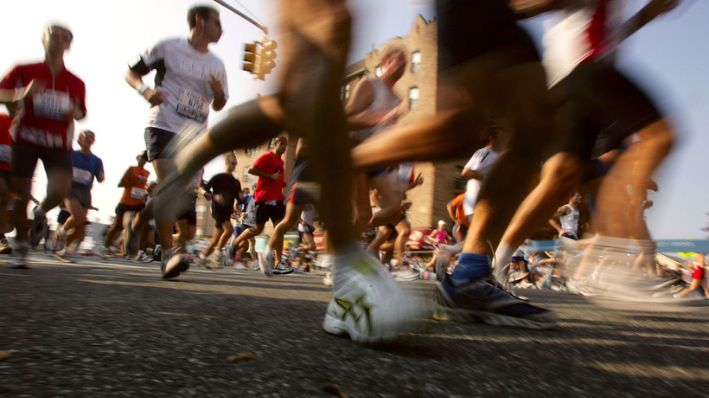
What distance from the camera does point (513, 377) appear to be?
1314 millimetres

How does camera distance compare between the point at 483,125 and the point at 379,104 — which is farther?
the point at 379,104

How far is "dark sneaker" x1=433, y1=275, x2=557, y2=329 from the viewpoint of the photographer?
7.06 feet

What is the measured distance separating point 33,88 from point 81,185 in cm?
406

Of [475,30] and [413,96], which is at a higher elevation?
[413,96]

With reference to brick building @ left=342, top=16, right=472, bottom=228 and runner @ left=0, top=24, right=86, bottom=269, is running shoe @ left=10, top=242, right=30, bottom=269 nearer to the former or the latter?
runner @ left=0, top=24, right=86, bottom=269

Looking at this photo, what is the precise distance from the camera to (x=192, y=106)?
4734mm

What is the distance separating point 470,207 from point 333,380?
5575 millimetres

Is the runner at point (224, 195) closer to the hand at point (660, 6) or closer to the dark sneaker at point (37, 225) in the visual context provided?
the dark sneaker at point (37, 225)

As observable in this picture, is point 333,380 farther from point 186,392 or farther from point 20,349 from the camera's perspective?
point 20,349

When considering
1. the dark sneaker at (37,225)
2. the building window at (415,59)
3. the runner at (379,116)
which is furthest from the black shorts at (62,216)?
the building window at (415,59)

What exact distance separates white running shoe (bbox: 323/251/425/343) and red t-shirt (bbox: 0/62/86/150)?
4342 mm

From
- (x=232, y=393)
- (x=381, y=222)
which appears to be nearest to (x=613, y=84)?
(x=232, y=393)

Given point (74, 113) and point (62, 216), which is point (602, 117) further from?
point (62, 216)

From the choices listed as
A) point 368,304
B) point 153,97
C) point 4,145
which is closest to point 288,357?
point 368,304
